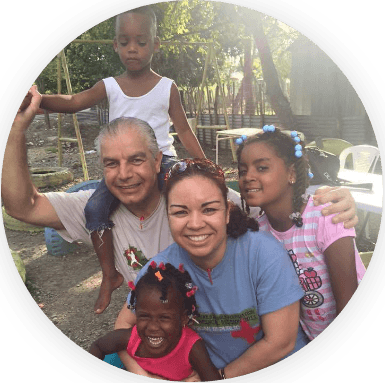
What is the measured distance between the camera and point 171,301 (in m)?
1.19

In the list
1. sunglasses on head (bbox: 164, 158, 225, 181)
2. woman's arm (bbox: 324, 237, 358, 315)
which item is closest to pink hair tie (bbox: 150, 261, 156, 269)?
sunglasses on head (bbox: 164, 158, 225, 181)

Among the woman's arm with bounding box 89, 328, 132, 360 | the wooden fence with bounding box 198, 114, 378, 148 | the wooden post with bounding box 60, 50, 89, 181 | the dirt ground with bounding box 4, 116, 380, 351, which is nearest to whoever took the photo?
the woman's arm with bounding box 89, 328, 132, 360

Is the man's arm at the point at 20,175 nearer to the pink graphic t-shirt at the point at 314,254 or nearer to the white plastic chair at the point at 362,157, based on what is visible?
the pink graphic t-shirt at the point at 314,254

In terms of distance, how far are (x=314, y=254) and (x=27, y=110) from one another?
895mm

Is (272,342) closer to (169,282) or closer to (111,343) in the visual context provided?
(169,282)

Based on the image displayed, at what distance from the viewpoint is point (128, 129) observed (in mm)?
1240

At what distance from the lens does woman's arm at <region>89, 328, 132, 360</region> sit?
4.35 feet

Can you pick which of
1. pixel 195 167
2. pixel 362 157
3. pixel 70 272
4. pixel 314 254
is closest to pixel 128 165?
pixel 195 167

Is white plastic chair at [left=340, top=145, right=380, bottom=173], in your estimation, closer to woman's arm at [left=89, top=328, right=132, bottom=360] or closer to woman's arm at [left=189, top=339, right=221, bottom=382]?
woman's arm at [left=189, top=339, right=221, bottom=382]

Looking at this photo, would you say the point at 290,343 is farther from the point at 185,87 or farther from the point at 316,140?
the point at 185,87

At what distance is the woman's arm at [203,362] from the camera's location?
1.26m

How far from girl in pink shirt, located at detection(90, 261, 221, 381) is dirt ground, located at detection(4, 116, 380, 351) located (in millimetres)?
470

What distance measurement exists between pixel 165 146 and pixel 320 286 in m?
0.65

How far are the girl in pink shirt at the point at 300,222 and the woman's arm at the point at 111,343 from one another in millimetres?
517
